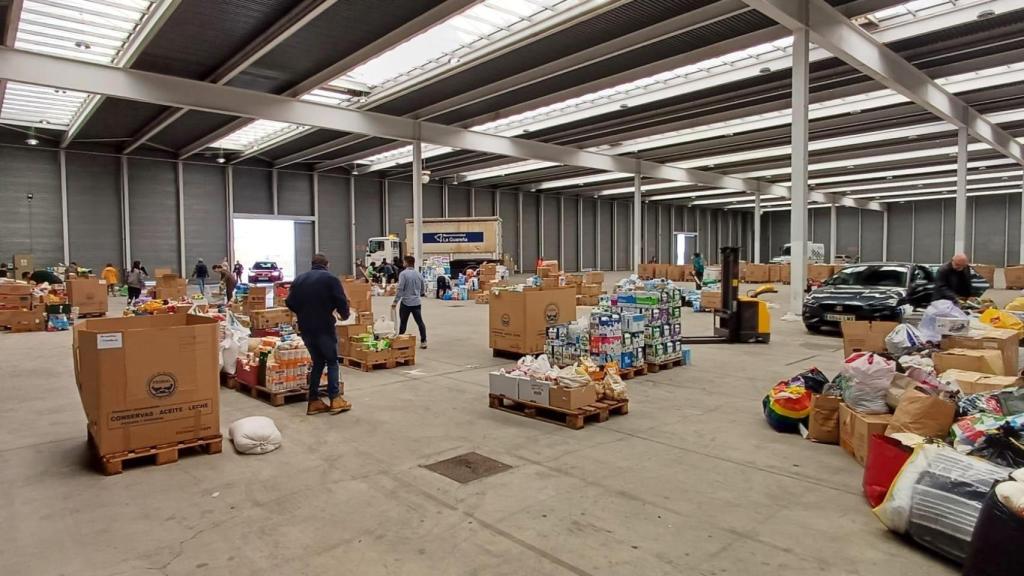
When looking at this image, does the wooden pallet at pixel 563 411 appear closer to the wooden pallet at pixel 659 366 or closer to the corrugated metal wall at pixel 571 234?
the wooden pallet at pixel 659 366

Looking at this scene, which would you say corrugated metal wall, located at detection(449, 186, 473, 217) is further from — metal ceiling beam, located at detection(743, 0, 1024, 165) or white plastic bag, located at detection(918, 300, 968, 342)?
white plastic bag, located at detection(918, 300, 968, 342)

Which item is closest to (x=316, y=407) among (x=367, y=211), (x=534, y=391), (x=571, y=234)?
(x=534, y=391)

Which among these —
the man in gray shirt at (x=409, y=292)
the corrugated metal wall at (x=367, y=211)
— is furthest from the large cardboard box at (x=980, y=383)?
the corrugated metal wall at (x=367, y=211)

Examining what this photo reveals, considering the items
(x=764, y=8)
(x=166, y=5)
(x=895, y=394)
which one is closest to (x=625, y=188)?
(x=764, y=8)

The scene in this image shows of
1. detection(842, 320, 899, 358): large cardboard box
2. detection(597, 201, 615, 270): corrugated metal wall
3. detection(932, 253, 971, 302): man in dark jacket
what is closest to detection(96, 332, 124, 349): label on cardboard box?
detection(842, 320, 899, 358): large cardboard box

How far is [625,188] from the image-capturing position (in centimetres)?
3938

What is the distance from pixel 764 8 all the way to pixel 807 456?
9089 mm

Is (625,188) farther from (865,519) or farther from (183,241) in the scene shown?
(865,519)

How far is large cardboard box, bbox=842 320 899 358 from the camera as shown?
834 cm

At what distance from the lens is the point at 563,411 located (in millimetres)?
5945

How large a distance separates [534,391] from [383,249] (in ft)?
76.9

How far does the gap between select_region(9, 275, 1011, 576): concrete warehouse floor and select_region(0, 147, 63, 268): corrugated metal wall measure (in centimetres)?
2059

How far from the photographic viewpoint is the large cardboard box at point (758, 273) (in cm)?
3221

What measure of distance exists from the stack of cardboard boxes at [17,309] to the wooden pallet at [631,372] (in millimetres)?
13894
